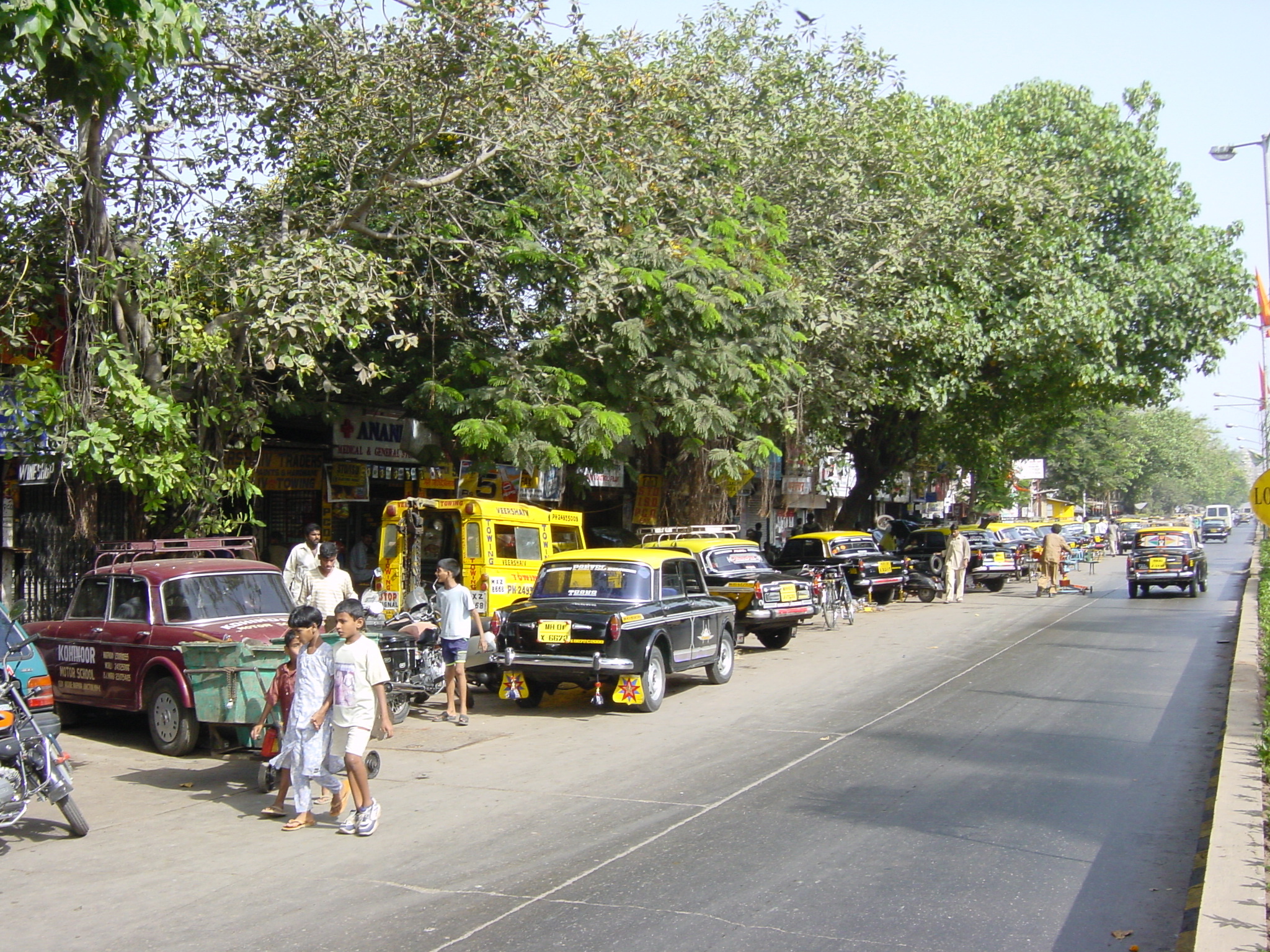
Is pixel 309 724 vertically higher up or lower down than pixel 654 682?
higher up

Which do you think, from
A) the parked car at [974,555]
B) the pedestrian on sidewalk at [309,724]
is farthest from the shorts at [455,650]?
the parked car at [974,555]

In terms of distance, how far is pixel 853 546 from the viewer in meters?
26.6

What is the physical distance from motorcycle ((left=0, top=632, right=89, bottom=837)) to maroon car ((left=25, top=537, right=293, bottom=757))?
8.87 feet

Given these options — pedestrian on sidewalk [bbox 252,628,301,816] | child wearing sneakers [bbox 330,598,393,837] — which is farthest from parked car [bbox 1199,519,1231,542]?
child wearing sneakers [bbox 330,598,393,837]

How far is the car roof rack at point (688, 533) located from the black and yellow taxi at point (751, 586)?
37 mm

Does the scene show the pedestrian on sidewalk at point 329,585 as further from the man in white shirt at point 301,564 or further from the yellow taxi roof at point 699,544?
the yellow taxi roof at point 699,544

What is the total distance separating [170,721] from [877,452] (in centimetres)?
2949

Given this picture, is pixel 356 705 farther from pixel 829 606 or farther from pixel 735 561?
pixel 829 606

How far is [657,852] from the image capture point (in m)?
7.04

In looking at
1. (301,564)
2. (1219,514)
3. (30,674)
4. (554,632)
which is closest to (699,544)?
(301,564)

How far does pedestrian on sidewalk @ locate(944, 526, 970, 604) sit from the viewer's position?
93.8ft

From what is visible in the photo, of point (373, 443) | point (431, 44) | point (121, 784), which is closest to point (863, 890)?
point (121, 784)

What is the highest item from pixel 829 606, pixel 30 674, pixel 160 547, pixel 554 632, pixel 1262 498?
pixel 1262 498

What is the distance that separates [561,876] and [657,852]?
0.72m
